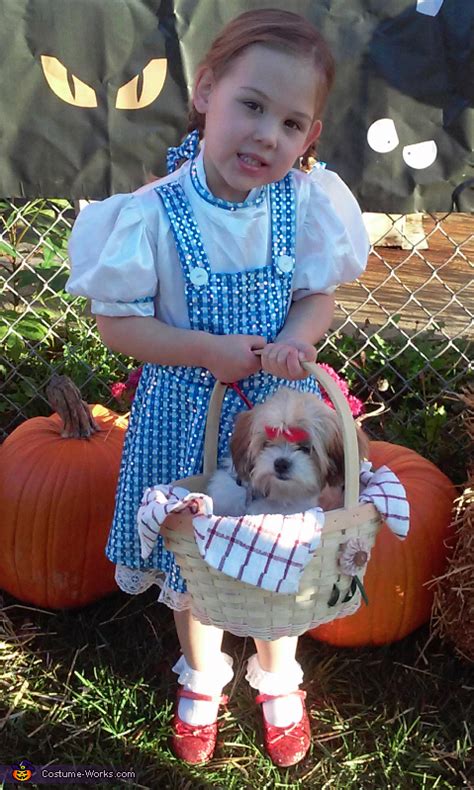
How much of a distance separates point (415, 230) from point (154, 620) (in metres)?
4.42

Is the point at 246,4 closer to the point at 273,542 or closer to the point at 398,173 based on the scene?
the point at 398,173

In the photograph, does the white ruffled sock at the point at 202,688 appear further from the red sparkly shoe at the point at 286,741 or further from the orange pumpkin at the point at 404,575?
the orange pumpkin at the point at 404,575

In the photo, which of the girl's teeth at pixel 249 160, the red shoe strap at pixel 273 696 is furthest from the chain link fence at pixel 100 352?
the girl's teeth at pixel 249 160

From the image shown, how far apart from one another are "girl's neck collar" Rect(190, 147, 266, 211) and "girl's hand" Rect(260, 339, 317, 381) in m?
0.43

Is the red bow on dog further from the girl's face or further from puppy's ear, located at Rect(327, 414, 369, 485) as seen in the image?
the girl's face

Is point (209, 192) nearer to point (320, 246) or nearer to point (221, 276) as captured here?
point (221, 276)

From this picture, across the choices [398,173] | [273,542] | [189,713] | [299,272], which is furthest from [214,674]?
[398,173]

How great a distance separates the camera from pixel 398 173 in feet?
9.24

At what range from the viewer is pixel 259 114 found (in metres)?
1.83

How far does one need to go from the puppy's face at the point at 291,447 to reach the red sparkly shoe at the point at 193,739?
814 mm

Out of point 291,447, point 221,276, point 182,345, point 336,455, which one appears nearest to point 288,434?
point 291,447

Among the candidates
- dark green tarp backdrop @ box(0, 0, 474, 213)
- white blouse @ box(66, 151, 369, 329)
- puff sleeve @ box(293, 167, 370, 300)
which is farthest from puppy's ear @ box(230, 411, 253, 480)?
dark green tarp backdrop @ box(0, 0, 474, 213)

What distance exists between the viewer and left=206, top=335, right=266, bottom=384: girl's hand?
1828 millimetres

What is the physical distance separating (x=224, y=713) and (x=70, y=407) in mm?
1052
